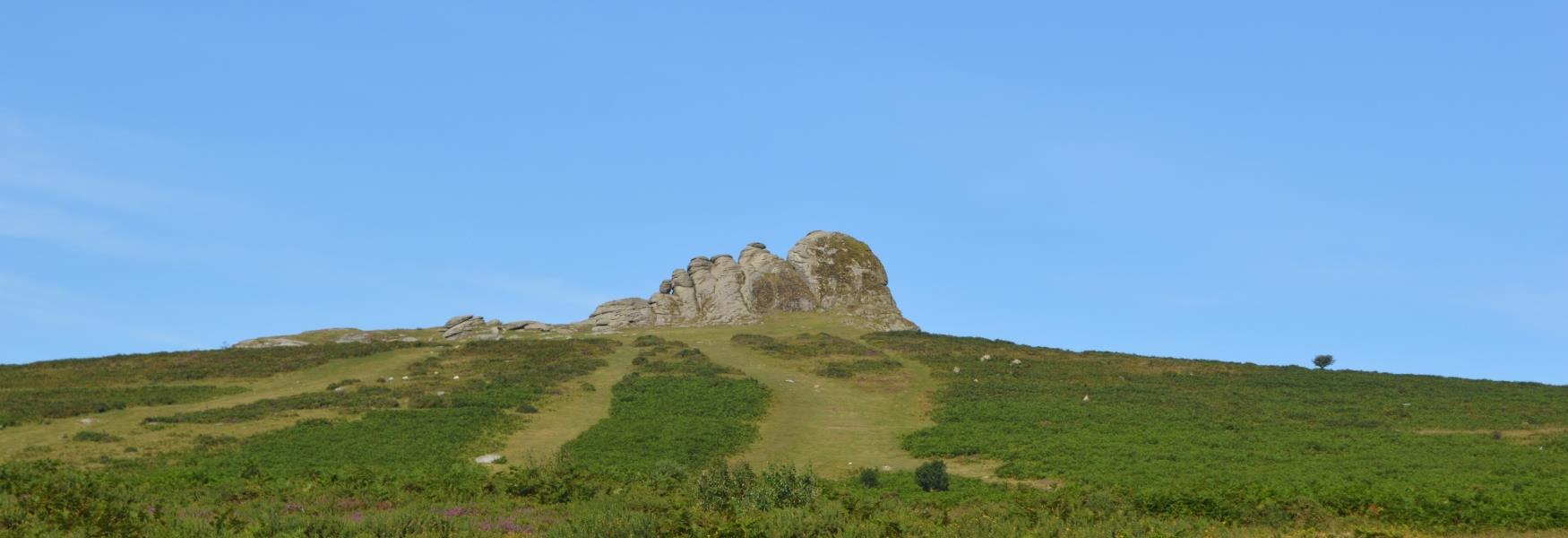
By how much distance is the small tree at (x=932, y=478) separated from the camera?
37.8 m

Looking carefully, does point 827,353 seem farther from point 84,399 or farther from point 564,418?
point 84,399

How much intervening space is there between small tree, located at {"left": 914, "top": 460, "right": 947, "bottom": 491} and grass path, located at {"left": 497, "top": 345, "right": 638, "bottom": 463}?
1356 cm

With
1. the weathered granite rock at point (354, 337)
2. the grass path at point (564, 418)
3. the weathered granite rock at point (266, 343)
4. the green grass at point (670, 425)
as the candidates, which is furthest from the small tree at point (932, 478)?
the weathered granite rock at point (354, 337)

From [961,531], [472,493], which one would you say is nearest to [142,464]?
[472,493]

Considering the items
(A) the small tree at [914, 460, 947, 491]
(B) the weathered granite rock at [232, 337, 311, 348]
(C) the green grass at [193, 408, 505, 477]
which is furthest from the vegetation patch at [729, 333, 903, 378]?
(B) the weathered granite rock at [232, 337, 311, 348]

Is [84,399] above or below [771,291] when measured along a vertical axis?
below

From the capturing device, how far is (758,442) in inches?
1912

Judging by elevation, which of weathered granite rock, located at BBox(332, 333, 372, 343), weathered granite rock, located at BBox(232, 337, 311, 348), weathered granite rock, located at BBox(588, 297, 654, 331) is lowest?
weathered granite rock, located at BBox(232, 337, 311, 348)

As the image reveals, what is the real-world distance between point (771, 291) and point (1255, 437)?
203ft

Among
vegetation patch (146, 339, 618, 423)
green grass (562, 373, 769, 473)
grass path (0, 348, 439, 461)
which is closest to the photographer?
grass path (0, 348, 439, 461)

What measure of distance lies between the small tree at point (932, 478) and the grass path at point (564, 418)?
13.6 m

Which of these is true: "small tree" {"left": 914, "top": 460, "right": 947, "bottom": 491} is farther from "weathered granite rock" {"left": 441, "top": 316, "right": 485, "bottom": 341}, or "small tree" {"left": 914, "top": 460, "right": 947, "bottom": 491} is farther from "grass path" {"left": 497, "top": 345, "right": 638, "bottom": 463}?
"weathered granite rock" {"left": 441, "top": 316, "right": 485, "bottom": 341}

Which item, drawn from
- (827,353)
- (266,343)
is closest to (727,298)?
(827,353)

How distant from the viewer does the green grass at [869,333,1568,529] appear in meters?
27.5
